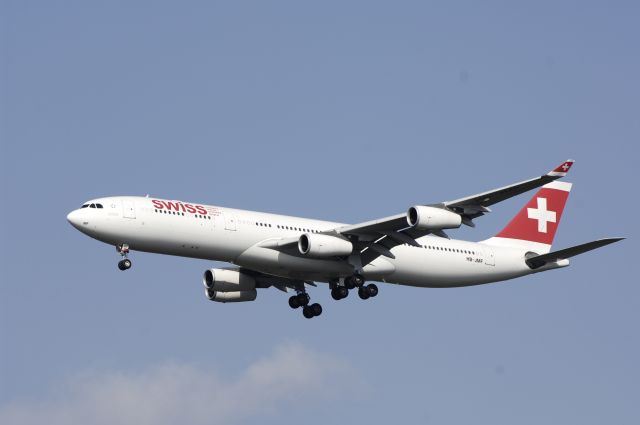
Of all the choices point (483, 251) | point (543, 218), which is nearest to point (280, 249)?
point (483, 251)

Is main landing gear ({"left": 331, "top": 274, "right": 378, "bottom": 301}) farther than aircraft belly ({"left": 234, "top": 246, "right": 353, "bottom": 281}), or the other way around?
main landing gear ({"left": 331, "top": 274, "right": 378, "bottom": 301})

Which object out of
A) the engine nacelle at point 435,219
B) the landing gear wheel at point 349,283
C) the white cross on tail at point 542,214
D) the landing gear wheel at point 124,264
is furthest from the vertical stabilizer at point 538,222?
the landing gear wheel at point 124,264

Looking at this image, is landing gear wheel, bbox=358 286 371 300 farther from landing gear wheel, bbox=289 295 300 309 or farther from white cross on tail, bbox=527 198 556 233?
white cross on tail, bbox=527 198 556 233

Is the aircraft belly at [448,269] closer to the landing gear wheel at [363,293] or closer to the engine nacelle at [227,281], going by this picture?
the landing gear wheel at [363,293]

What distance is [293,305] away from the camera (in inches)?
2414

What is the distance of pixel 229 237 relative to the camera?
53.5 metres

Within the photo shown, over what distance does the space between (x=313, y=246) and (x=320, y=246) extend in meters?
0.34

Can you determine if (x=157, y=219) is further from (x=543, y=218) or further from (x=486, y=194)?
(x=543, y=218)

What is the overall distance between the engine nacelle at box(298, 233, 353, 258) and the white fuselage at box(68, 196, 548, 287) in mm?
1065

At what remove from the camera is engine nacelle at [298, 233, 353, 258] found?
176 feet

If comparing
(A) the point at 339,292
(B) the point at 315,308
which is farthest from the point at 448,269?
(B) the point at 315,308

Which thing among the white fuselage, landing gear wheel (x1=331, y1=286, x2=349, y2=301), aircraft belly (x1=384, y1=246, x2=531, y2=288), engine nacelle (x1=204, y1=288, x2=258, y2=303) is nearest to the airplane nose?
the white fuselage

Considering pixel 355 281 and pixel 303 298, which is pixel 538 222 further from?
pixel 303 298

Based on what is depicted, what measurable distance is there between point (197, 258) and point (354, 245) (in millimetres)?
7205
